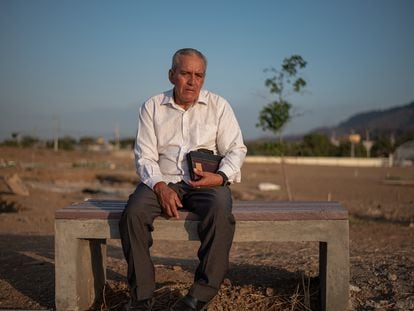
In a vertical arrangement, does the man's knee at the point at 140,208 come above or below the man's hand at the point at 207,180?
below

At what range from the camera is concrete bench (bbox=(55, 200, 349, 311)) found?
11.6ft

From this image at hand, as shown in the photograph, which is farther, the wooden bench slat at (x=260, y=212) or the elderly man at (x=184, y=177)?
the wooden bench slat at (x=260, y=212)

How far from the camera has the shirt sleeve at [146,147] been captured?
3738 mm

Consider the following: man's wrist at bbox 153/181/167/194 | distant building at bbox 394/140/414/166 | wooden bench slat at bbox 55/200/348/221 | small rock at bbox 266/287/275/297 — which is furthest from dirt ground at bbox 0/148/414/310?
distant building at bbox 394/140/414/166

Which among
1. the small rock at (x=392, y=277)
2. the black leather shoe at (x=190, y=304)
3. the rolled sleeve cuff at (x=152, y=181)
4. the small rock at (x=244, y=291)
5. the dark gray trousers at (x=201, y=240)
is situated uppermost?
the rolled sleeve cuff at (x=152, y=181)

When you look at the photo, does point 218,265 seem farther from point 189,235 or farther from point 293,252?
point 293,252

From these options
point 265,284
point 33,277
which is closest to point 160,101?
Answer: point 265,284

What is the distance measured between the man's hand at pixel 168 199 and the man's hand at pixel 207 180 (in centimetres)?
19

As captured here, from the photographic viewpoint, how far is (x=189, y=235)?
3576mm

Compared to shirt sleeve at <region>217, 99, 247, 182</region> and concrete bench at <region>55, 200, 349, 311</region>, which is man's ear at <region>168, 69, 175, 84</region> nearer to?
shirt sleeve at <region>217, 99, 247, 182</region>

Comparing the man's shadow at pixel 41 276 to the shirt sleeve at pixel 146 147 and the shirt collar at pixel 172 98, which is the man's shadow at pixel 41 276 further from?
the shirt collar at pixel 172 98

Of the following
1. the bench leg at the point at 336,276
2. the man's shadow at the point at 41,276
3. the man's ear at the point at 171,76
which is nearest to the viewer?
the bench leg at the point at 336,276

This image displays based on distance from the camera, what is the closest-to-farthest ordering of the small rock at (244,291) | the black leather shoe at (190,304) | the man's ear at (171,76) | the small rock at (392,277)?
the black leather shoe at (190,304), the man's ear at (171,76), the small rock at (244,291), the small rock at (392,277)

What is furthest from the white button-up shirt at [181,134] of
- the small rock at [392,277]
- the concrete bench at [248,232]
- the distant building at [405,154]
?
the distant building at [405,154]
